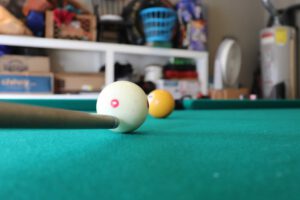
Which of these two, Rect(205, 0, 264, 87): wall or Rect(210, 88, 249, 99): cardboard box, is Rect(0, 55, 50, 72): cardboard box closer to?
Rect(210, 88, 249, 99): cardboard box

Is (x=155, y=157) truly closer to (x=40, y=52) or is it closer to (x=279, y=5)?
(x=40, y=52)

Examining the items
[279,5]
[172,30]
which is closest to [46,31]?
[172,30]

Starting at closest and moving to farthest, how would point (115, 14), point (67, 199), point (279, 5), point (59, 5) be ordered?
1. point (67, 199)
2. point (59, 5)
3. point (115, 14)
4. point (279, 5)

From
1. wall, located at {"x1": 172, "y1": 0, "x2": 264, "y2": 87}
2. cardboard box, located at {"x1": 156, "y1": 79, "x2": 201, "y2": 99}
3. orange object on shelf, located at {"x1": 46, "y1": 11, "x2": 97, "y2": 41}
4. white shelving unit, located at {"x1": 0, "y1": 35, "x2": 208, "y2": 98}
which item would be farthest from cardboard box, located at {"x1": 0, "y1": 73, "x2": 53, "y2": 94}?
wall, located at {"x1": 172, "y1": 0, "x2": 264, "y2": 87}

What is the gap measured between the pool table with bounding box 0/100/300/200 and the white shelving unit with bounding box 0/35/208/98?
6.89ft

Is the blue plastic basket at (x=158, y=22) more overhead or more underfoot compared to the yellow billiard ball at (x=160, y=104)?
more overhead

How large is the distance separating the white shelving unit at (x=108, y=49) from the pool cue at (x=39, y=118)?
89.8 inches

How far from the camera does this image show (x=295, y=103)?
7.01 ft

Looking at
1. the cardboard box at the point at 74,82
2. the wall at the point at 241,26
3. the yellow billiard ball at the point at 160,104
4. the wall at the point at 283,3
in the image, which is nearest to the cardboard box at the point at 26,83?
the cardboard box at the point at 74,82

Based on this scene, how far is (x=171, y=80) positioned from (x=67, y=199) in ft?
9.62

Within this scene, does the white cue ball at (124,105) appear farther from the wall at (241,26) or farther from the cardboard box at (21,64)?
the wall at (241,26)

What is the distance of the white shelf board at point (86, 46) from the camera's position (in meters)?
2.66

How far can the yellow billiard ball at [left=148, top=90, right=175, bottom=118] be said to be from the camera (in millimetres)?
1323

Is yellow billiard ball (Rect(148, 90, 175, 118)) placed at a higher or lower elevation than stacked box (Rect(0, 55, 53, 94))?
lower
